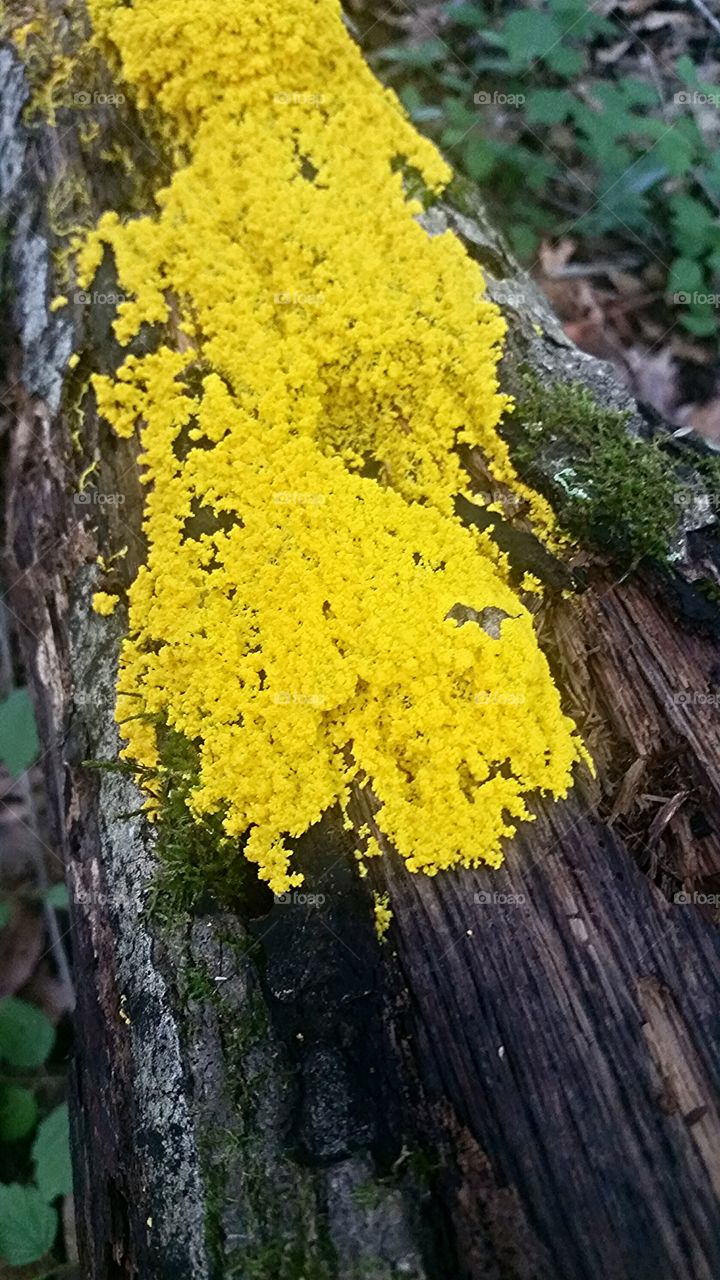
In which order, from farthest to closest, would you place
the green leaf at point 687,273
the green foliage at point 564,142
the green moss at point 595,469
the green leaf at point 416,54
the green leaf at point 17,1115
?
the green leaf at point 416,54 → the green leaf at point 687,273 → the green foliage at point 564,142 → the green leaf at point 17,1115 → the green moss at point 595,469

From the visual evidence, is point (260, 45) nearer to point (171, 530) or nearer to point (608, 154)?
point (171, 530)

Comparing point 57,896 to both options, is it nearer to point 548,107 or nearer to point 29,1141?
point 29,1141

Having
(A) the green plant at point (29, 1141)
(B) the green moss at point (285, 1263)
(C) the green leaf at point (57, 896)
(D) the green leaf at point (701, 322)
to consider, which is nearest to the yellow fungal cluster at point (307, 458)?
(B) the green moss at point (285, 1263)

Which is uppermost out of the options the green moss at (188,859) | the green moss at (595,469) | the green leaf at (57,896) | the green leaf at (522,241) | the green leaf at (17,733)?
the green leaf at (522,241)

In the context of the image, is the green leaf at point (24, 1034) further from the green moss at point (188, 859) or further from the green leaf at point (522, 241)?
the green leaf at point (522, 241)

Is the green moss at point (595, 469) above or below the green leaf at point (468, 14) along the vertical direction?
below

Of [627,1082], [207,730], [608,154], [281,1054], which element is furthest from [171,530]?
[608,154]

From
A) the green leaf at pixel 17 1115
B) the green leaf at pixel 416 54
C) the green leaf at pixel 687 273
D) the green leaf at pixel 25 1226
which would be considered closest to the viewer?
the green leaf at pixel 25 1226
